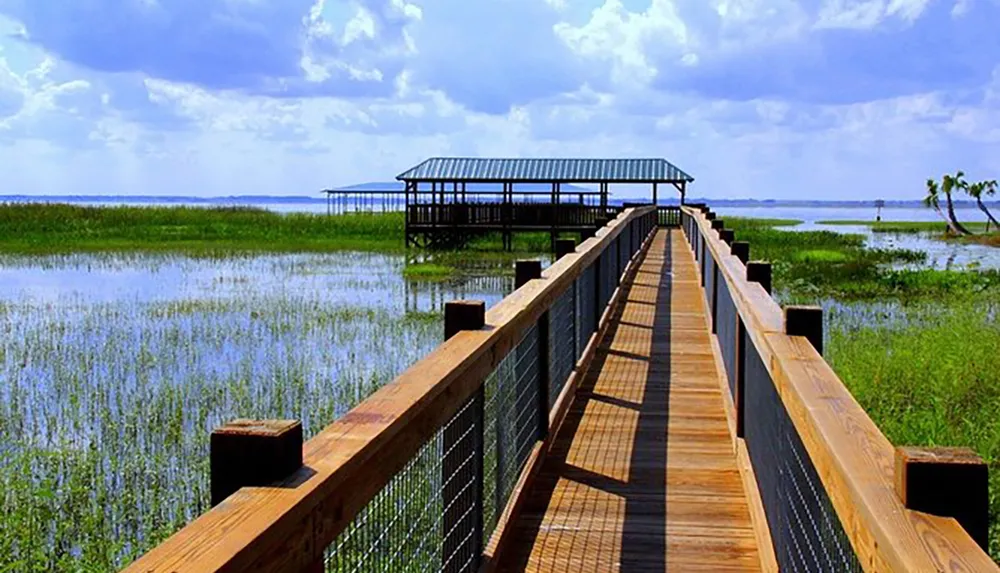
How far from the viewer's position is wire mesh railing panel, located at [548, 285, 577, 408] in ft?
19.0

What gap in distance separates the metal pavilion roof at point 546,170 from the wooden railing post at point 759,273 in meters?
33.8

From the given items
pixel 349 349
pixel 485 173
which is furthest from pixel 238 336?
pixel 485 173

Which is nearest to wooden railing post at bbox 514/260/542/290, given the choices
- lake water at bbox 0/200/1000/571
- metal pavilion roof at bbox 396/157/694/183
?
lake water at bbox 0/200/1000/571

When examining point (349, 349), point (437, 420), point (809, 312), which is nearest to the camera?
point (437, 420)

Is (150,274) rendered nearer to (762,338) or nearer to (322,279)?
(322,279)

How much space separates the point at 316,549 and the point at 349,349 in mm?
12656

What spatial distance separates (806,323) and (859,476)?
148 cm

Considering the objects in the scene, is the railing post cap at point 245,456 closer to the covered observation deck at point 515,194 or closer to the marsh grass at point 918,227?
the covered observation deck at point 515,194

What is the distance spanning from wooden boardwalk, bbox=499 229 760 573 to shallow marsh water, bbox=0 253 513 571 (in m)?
2.87

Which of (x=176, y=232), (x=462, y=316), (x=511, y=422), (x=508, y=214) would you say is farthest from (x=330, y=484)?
(x=176, y=232)

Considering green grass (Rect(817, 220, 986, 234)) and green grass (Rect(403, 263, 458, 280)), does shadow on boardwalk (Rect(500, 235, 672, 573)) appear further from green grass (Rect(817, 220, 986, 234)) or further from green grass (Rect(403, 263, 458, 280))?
green grass (Rect(817, 220, 986, 234))

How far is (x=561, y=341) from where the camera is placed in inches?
243

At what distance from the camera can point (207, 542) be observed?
53.9 inches

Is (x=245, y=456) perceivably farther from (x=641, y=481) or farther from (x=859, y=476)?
(x=641, y=481)
